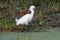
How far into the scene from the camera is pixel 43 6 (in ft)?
42.2

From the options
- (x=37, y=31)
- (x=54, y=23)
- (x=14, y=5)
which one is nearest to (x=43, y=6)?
(x=14, y=5)

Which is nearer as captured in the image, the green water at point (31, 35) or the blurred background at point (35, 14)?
the green water at point (31, 35)

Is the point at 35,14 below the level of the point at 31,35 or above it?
above

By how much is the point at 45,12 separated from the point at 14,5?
213 cm

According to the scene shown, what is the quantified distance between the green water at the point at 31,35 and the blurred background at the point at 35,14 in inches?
13.0

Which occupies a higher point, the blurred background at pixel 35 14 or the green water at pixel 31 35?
the blurred background at pixel 35 14

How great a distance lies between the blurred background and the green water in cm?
33

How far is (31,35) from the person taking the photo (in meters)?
8.20

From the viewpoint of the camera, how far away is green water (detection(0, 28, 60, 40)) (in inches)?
308

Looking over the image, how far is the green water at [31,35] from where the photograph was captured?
25.6ft

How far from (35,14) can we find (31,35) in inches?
123

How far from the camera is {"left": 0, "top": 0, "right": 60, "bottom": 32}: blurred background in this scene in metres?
9.02

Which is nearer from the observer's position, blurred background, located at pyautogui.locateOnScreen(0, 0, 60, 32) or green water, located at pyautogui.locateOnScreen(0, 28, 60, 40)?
green water, located at pyautogui.locateOnScreen(0, 28, 60, 40)

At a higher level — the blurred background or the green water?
the blurred background
